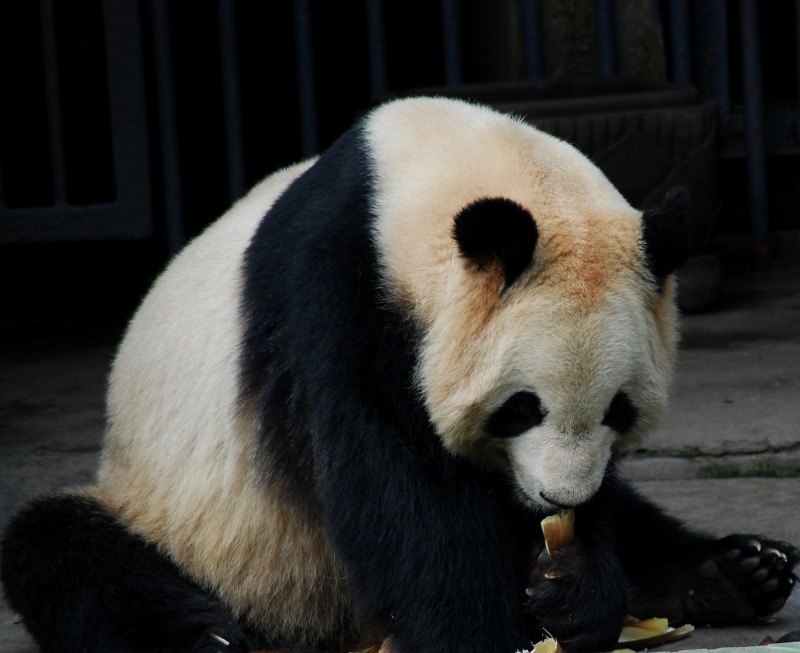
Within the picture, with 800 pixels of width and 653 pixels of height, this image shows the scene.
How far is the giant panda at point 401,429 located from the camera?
2.95 meters

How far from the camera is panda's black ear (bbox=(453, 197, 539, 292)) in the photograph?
9.34 ft

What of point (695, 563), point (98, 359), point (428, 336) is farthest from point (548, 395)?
point (98, 359)

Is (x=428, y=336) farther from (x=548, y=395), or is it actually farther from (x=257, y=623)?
(x=257, y=623)

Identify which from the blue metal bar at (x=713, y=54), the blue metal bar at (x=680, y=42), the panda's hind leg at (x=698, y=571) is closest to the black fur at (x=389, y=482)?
the panda's hind leg at (x=698, y=571)

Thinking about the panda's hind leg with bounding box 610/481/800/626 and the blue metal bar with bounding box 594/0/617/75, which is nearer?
the panda's hind leg with bounding box 610/481/800/626

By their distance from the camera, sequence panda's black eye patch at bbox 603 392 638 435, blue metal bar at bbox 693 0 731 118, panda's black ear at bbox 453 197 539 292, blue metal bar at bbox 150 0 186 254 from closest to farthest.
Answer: panda's black ear at bbox 453 197 539 292, panda's black eye patch at bbox 603 392 638 435, blue metal bar at bbox 150 0 186 254, blue metal bar at bbox 693 0 731 118

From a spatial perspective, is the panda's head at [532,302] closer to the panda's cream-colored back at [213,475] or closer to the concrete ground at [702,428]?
the panda's cream-colored back at [213,475]

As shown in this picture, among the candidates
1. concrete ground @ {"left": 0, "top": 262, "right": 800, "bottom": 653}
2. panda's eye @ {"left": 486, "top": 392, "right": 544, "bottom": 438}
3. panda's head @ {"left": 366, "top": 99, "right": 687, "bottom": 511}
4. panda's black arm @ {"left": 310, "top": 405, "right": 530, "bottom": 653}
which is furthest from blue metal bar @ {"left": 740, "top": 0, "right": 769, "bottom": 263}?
panda's eye @ {"left": 486, "top": 392, "right": 544, "bottom": 438}

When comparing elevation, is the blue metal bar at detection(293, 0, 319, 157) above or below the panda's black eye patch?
above

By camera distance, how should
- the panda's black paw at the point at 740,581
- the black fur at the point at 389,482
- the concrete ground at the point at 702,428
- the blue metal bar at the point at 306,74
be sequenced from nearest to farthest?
the black fur at the point at 389,482
the panda's black paw at the point at 740,581
the concrete ground at the point at 702,428
the blue metal bar at the point at 306,74

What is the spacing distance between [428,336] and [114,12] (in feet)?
13.7

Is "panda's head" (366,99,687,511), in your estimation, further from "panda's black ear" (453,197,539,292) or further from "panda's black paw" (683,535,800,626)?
"panda's black paw" (683,535,800,626)

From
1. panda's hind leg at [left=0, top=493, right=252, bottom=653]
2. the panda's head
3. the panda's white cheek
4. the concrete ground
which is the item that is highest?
the panda's head

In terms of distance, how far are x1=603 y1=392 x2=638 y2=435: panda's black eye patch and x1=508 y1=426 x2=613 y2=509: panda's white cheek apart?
38 millimetres
